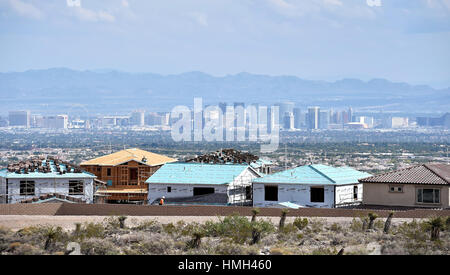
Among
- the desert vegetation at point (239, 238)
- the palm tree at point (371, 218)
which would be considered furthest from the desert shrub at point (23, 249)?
the palm tree at point (371, 218)

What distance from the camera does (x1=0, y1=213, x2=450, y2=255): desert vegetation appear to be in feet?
85.2

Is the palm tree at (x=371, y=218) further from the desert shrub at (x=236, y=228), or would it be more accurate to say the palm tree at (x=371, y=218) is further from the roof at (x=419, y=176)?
the roof at (x=419, y=176)

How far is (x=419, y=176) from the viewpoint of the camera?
39.2 meters

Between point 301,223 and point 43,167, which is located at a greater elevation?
point 43,167

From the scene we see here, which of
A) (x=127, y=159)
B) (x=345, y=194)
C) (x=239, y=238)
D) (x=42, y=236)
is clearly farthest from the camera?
(x=127, y=159)

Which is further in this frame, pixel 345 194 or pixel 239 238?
pixel 345 194

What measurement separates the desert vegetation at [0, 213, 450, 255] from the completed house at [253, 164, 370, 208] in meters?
8.81

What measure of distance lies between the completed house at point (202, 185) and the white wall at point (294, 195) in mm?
2015

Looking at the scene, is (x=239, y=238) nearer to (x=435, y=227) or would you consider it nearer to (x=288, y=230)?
(x=288, y=230)

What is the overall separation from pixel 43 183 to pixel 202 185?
364 inches

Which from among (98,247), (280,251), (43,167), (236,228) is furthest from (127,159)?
(280,251)

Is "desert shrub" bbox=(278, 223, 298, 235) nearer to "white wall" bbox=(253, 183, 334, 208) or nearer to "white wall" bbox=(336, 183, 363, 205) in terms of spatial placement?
"white wall" bbox=(253, 183, 334, 208)

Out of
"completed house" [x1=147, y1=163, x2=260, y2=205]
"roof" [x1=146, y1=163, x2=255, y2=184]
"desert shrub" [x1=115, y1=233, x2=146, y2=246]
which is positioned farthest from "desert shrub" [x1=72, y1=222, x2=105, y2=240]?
"roof" [x1=146, y1=163, x2=255, y2=184]
